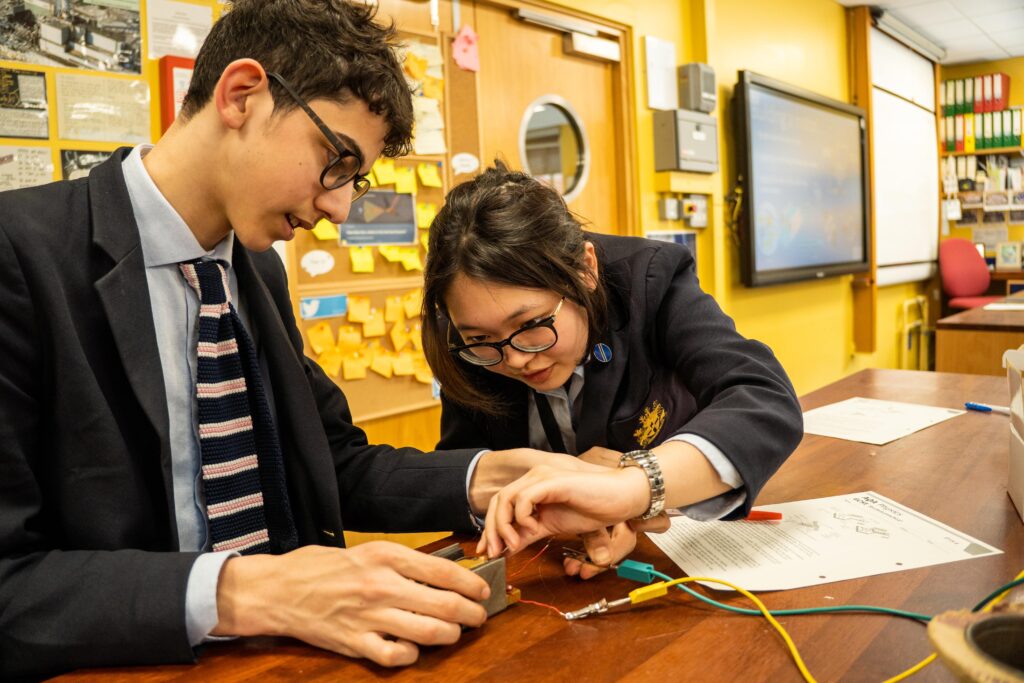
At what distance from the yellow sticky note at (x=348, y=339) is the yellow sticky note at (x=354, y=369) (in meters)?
0.03

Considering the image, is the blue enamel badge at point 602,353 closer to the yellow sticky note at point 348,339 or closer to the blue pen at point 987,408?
the blue pen at point 987,408

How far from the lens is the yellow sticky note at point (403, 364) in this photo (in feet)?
8.93

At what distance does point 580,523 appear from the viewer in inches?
36.9

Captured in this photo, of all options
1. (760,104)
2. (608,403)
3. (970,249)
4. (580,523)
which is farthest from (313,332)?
(970,249)

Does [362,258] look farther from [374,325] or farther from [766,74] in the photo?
[766,74]

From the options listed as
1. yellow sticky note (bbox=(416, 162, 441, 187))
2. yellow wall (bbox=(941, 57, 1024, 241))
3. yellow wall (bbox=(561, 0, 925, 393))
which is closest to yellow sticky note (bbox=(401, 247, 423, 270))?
yellow sticky note (bbox=(416, 162, 441, 187))

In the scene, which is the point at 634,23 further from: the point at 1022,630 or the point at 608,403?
the point at 1022,630

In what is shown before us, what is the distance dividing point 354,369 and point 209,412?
1575 mm

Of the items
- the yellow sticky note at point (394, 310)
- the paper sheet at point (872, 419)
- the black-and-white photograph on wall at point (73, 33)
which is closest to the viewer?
the paper sheet at point (872, 419)

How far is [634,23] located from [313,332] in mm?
2236

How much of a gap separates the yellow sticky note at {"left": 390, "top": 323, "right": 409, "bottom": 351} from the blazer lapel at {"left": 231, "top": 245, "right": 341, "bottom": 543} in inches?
60.4

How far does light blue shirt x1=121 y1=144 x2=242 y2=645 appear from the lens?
3.33 ft

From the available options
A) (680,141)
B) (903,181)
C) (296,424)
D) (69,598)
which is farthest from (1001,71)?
(69,598)

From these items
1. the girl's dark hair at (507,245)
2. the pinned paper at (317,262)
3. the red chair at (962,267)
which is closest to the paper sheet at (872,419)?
the girl's dark hair at (507,245)
